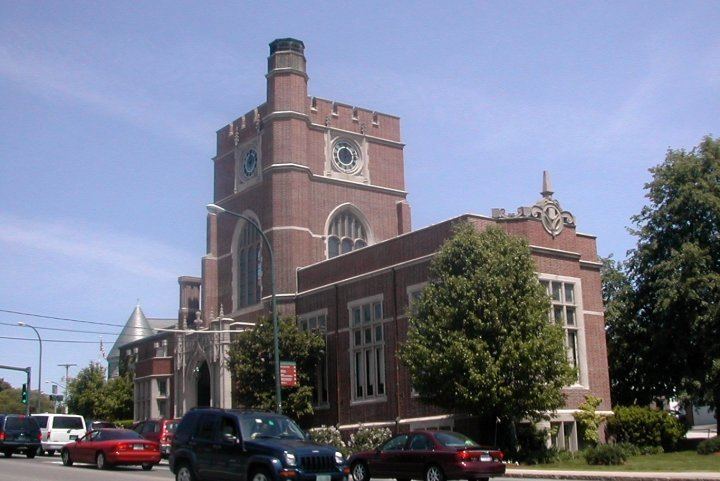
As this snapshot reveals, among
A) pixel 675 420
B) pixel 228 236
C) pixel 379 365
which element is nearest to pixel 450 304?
pixel 379 365

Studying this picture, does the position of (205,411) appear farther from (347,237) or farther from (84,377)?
(84,377)

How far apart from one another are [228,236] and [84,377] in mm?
24858

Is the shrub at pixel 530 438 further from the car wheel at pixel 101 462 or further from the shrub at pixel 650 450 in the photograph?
the car wheel at pixel 101 462

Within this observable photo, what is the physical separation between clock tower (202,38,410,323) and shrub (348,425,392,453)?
9784 millimetres

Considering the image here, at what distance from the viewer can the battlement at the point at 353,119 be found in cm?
4906

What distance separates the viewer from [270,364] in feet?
132

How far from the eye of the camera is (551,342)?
29828 mm

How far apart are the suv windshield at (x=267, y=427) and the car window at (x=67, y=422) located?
23746 mm

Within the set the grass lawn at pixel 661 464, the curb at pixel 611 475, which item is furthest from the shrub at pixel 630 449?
the curb at pixel 611 475

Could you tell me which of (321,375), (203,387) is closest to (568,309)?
(321,375)

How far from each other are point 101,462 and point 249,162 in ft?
81.1

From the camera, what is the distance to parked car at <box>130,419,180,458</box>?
112ft

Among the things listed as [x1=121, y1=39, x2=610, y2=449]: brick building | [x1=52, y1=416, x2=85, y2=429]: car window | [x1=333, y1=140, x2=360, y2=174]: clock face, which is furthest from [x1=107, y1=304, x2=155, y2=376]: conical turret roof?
[x1=52, y1=416, x2=85, y2=429]: car window

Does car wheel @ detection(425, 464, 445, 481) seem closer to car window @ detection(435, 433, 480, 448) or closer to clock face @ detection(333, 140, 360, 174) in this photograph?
car window @ detection(435, 433, 480, 448)
